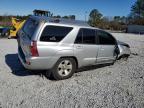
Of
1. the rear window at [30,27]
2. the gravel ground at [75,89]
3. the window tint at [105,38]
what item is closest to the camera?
the gravel ground at [75,89]

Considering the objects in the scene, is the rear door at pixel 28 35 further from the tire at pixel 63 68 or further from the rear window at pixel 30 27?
the tire at pixel 63 68

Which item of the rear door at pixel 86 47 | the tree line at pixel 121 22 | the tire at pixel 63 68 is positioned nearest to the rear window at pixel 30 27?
the tire at pixel 63 68

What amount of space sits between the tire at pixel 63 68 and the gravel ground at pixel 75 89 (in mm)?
186

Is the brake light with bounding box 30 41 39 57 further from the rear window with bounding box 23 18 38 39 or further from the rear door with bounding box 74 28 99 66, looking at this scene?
the rear door with bounding box 74 28 99 66

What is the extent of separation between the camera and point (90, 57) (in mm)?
7242

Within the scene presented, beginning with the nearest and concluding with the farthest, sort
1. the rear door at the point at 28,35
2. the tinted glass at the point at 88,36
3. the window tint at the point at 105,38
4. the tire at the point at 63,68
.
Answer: the rear door at the point at 28,35, the tire at the point at 63,68, the tinted glass at the point at 88,36, the window tint at the point at 105,38

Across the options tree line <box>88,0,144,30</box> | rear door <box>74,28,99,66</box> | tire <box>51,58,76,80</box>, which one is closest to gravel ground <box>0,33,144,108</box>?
tire <box>51,58,76,80</box>

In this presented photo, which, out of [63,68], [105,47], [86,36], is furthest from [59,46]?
[105,47]

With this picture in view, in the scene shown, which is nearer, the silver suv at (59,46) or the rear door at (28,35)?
the silver suv at (59,46)

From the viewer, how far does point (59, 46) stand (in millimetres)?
6262

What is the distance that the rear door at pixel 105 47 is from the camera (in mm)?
7532

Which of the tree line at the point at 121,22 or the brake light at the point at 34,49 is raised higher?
the tree line at the point at 121,22

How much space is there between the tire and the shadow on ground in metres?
0.82

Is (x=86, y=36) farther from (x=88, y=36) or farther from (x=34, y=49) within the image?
(x=34, y=49)
